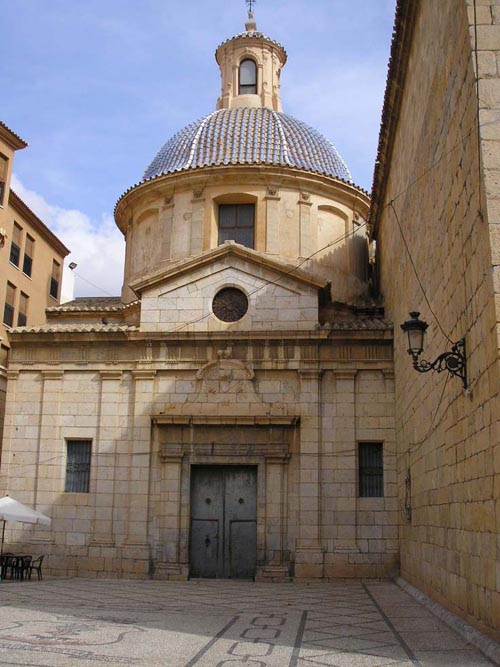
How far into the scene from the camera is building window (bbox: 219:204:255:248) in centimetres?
2342

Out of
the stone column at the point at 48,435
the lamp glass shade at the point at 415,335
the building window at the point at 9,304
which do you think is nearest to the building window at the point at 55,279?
the building window at the point at 9,304

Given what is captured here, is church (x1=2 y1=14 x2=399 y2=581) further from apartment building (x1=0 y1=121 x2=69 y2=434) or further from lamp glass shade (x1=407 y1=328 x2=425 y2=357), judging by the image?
lamp glass shade (x1=407 y1=328 x2=425 y2=357)

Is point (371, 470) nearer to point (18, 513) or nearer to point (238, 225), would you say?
point (18, 513)

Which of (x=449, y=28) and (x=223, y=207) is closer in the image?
(x=449, y=28)

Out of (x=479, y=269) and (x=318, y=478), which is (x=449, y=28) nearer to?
(x=479, y=269)

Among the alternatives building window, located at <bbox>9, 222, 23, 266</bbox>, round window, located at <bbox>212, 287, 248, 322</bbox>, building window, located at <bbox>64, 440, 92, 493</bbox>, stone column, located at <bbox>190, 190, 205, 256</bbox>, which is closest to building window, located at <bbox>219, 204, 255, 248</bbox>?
stone column, located at <bbox>190, 190, 205, 256</bbox>

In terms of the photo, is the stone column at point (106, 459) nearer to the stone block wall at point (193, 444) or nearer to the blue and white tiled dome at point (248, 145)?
the stone block wall at point (193, 444)

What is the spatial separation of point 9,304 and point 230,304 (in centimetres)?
667

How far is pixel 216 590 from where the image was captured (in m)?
15.5

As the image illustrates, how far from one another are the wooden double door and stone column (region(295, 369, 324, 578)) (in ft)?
3.79

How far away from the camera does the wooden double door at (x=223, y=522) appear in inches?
711

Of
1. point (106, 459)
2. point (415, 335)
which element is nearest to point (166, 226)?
point (106, 459)

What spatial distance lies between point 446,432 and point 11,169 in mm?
14948

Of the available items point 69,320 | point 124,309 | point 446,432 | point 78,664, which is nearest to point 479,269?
point 446,432
